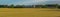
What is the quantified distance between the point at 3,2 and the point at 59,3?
3.97 feet

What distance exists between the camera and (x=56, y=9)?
2.50m

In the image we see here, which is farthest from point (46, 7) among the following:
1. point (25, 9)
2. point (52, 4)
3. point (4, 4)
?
point (4, 4)

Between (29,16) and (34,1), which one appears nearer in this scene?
(29,16)

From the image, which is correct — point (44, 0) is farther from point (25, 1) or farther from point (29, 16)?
point (29, 16)

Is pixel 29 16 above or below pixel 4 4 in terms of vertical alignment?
below

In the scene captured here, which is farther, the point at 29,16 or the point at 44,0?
the point at 44,0

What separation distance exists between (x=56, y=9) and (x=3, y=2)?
1.16 metres

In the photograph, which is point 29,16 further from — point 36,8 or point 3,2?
point 3,2

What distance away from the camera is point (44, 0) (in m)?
2.53

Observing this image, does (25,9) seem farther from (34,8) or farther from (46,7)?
(46,7)

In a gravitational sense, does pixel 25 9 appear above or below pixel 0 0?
below

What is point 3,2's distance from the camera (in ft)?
8.38

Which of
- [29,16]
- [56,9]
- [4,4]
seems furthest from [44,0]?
[4,4]

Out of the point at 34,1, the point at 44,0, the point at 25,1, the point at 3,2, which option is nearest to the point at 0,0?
the point at 3,2
